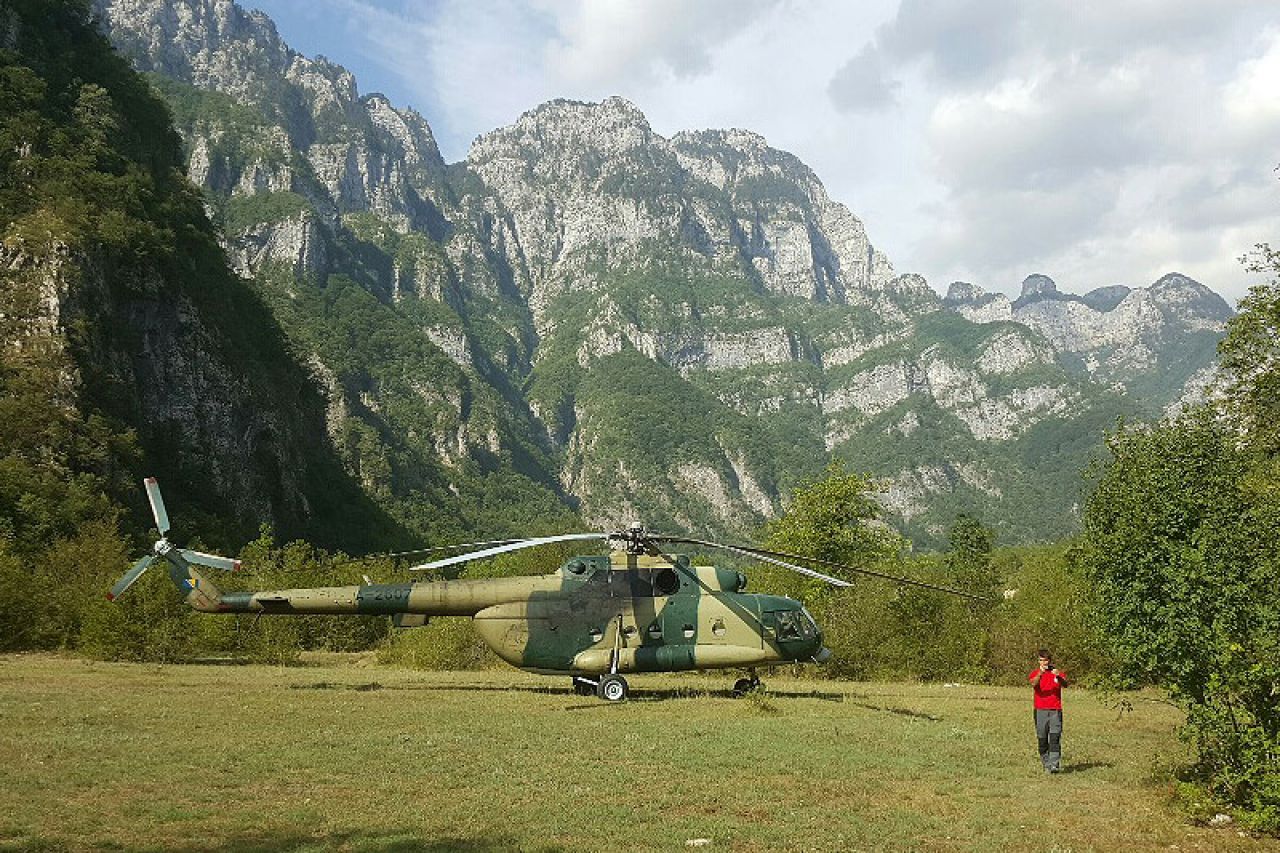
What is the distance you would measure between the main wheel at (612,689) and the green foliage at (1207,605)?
33.6 feet

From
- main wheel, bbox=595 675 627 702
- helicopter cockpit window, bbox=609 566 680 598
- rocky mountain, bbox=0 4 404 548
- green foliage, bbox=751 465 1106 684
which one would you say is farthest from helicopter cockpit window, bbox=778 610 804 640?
rocky mountain, bbox=0 4 404 548

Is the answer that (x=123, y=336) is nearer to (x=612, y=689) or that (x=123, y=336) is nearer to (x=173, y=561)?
(x=173, y=561)

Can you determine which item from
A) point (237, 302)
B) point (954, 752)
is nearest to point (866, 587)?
point (954, 752)

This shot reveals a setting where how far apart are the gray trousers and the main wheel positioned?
8.71 m

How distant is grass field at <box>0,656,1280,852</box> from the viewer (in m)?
8.81

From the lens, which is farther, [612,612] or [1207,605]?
[612,612]

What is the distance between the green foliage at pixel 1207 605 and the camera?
29.8 feet

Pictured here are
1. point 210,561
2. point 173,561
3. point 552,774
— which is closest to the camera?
point 552,774

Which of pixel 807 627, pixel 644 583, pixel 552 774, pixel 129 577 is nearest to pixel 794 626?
pixel 807 627

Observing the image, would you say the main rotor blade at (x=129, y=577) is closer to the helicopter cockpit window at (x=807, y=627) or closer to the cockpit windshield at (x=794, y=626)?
the cockpit windshield at (x=794, y=626)

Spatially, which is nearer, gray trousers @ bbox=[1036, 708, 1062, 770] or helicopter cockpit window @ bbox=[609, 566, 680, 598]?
gray trousers @ bbox=[1036, 708, 1062, 770]

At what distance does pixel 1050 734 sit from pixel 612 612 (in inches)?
367

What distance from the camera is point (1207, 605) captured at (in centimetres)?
975

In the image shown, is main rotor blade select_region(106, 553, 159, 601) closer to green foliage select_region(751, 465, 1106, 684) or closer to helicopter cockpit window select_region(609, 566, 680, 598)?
helicopter cockpit window select_region(609, 566, 680, 598)
